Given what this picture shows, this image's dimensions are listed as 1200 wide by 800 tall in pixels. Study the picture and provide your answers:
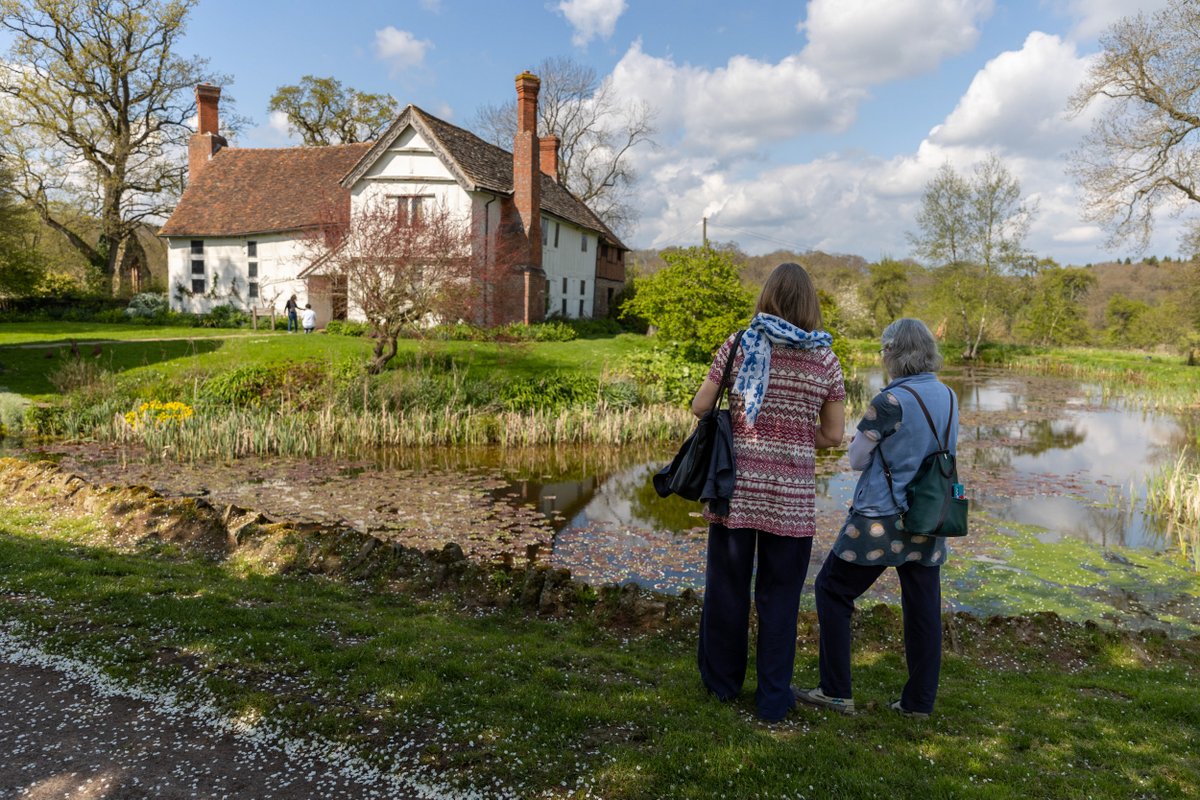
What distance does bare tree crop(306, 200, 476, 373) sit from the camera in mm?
16500

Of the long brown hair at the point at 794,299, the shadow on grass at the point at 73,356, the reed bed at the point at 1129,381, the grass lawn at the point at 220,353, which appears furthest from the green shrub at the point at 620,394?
the reed bed at the point at 1129,381

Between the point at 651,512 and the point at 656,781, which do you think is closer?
the point at 656,781

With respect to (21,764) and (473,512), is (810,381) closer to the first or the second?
(21,764)

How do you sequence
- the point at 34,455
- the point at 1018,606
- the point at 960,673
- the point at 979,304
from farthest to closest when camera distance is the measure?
1. the point at 979,304
2. the point at 34,455
3. the point at 1018,606
4. the point at 960,673

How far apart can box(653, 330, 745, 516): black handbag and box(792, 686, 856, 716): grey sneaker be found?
124cm

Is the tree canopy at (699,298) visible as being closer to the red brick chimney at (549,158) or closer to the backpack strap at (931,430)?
the backpack strap at (931,430)

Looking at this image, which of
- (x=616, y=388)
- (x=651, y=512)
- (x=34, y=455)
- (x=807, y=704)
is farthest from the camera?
(x=616, y=388)

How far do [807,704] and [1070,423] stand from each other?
2117 centimetres

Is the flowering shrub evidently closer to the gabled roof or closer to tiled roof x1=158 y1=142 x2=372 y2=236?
the gabled roof

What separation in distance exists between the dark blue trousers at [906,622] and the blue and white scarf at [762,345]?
1.02 meters

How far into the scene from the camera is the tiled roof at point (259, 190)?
33.9m

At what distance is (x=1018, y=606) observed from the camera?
742 cm

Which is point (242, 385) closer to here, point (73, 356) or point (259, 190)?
point (73, 356)

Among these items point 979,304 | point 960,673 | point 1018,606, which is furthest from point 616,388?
point 979,304
